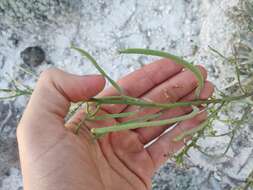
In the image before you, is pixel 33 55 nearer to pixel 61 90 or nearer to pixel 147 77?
pixel 147 77

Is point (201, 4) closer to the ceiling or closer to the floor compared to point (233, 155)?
closer to the ceiling

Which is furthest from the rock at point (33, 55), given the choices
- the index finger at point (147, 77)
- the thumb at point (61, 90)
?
the thumb at point (61, 90)

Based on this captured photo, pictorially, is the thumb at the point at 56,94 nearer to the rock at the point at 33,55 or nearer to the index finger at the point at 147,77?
the index finger at the point at 147,77

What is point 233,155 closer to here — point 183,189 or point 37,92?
point 183,189

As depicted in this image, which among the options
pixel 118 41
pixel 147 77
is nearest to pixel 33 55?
pixel 118 41

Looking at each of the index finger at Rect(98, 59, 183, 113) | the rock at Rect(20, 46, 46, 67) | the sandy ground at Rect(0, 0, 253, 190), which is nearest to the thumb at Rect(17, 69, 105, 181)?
the index finger at Rect(98, 59, 183, 113)

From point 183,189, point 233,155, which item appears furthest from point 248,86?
point 183,189
